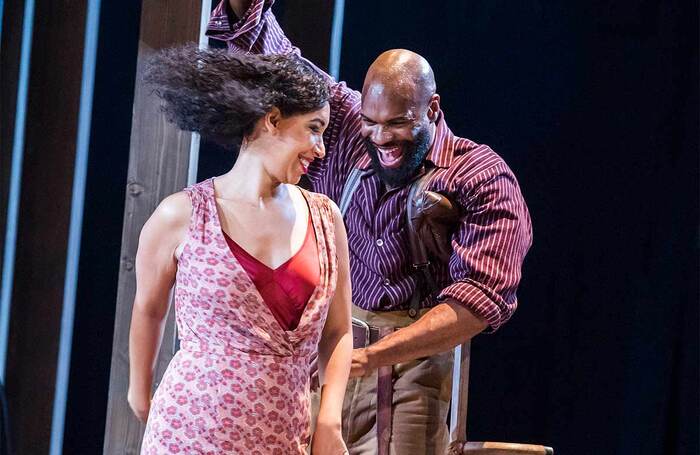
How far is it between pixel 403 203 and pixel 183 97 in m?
0.96

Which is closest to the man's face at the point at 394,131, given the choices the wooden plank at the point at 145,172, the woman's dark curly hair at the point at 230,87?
the wooden plank at the point at 145,172

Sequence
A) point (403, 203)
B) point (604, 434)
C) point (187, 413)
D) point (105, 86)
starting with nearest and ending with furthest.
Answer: point (187, 413) → point (403, 203) → point (105, 86) → point (604, 434)

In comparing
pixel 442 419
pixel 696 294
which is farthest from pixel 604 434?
pixel 442 419

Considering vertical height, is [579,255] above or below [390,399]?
above

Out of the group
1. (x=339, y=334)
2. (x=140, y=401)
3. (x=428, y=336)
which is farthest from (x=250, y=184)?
(x=428, y=336)

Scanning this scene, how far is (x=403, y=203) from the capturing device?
309 centimetres

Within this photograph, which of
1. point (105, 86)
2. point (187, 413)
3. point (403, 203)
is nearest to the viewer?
point (187, 413)

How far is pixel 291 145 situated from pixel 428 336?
2.86 ft

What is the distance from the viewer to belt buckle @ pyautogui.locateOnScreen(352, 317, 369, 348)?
3105 mm

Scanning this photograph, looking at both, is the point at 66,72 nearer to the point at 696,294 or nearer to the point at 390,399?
the point at 390,399

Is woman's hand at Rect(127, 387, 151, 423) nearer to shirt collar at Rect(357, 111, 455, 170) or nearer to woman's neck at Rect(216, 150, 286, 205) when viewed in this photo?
woman's neck at Rect(216, 150, 286, 205)

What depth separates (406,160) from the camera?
10.0 feet

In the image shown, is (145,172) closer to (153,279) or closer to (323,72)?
(323,72)

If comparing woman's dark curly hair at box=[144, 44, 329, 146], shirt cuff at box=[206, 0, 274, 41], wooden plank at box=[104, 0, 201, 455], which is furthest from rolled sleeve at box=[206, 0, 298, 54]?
woman's dark curly hair at box=[144, 44, 329, 146]
